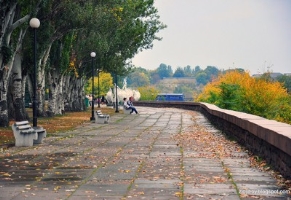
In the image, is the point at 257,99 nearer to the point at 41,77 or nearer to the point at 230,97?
the point at 230,97

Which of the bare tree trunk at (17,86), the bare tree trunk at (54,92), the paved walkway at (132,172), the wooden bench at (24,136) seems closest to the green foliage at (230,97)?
the bare tree trunk at (54,92)

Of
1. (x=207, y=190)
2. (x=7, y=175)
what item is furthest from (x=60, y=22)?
(x=207, y=190)

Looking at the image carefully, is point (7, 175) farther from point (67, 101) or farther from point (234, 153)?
A: point (67, 101)

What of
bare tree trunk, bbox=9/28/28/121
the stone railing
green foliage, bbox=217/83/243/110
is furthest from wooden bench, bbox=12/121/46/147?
green foliage, bbox=217/83/243/110

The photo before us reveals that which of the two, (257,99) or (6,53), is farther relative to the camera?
(257,99)

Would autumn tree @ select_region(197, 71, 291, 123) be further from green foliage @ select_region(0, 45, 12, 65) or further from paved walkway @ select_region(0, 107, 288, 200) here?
paved walkway @ select_region(0, 107, 288, 200)

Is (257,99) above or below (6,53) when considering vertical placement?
below

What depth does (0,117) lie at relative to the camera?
102ft

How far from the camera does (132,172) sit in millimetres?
13430

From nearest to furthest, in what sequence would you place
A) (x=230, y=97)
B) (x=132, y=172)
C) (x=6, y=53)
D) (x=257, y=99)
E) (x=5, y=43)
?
(x=132, y=172) < (x=6, y=53) < (x=5, y=43) < (x=230, y=97) < (x=257, y=99)

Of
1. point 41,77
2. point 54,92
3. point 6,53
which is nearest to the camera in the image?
point 6,53

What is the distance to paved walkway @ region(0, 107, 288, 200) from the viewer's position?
1063cm

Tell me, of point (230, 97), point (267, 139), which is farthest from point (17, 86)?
point (230, 97)

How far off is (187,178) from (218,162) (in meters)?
3.05
